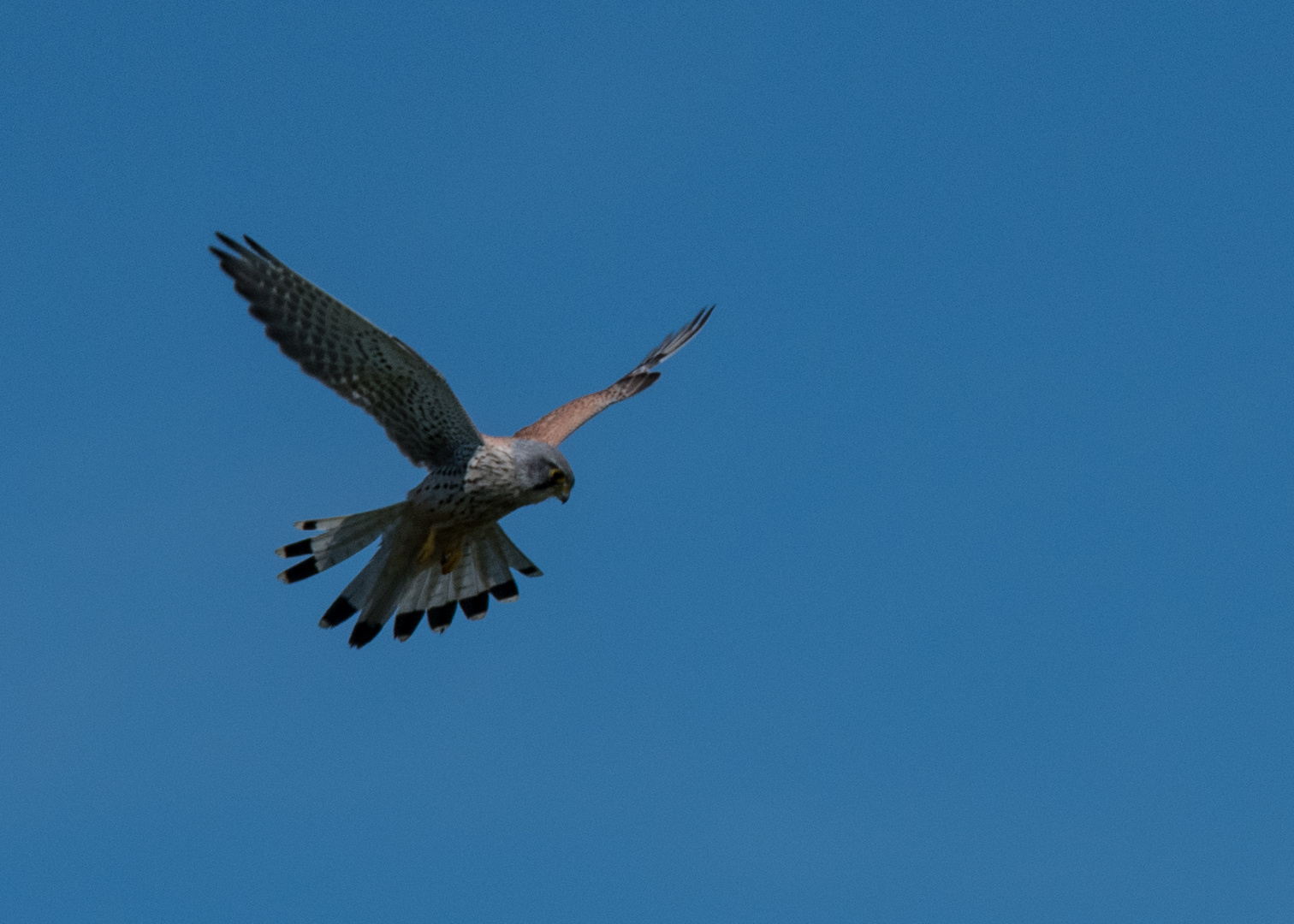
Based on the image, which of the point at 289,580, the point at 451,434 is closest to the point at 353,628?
the point at 289,580

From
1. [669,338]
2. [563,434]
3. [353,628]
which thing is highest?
[669,338]

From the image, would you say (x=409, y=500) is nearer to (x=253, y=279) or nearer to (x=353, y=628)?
(x=353, y=628)

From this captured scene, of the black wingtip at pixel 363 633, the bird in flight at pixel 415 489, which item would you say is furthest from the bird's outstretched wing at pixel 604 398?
the black wingtip at pixel 363 633

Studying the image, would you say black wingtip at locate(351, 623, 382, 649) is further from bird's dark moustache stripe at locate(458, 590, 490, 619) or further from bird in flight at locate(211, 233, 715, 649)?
bird's dark moustache stripe at locate(458, 590, 490, 619)

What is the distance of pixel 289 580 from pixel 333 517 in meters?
0.44

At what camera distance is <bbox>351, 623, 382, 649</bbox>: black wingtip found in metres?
9.53

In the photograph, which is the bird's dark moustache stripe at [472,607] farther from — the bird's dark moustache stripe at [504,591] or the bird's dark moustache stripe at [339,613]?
the bird's dark moustache stripe at [339,613]

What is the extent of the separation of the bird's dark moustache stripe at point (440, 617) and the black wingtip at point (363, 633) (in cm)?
35

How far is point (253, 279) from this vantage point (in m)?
8.41

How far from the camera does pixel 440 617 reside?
9914 mm

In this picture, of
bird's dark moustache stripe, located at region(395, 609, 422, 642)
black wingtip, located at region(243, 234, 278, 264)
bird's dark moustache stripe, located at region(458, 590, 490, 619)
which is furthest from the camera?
bird's dark moustache stripe, located at region(458, 590, 490, 619)

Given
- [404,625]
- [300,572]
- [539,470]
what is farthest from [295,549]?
[539,470]

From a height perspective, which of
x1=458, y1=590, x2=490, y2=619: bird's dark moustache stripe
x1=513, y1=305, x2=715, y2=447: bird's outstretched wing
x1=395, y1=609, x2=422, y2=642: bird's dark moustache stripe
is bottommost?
x1=395, y1=609, x2=422, y2=642: bird's dark moustache stripe

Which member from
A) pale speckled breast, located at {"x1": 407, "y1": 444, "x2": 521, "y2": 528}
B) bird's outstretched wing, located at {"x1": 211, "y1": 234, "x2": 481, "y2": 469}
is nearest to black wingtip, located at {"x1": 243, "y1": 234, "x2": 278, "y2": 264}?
bird's outstretched wing, located at {"x1": 211, "y1": 234, "x2": 481, "y2": 469}
